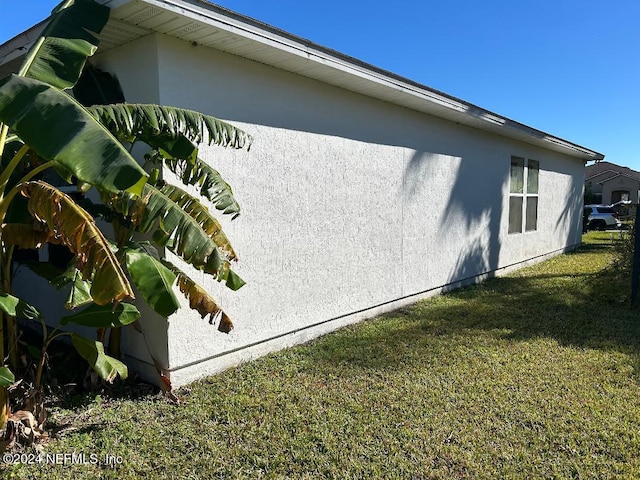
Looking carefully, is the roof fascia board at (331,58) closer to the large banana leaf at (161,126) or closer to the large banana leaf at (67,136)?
the large banana leaf at (161,126)

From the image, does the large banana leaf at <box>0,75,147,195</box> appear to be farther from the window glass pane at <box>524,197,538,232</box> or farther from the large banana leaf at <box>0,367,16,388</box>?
the window glass pane at <box>524,197,538,232</box>

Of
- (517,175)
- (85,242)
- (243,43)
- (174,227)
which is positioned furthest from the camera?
(517,175)

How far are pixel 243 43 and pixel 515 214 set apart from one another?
8975 millimetres

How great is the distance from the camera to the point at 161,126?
10.9ft

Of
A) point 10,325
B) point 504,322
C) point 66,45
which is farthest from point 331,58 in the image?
point 504,322

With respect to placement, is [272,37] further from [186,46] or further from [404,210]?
[404,210]

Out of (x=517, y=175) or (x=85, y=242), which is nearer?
(x=85, y=242)

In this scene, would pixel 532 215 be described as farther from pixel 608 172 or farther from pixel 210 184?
pixel 608 172

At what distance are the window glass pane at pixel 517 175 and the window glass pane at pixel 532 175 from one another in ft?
1.60

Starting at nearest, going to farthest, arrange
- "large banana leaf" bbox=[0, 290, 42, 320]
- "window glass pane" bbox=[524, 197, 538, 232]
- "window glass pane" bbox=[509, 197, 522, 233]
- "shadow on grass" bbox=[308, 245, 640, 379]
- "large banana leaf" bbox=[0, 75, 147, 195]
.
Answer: "large banana leaf" bbox=[0, 75, 147, 195], "large banana leaf" bbox=[0, 290, 42, 320], "shadow on grass" bbox=[308, 245, 640, 379], "window glass pane" bbox=[509, 197, 522, 233], "window glass pane" bbox=[524, 197, 538, 232]

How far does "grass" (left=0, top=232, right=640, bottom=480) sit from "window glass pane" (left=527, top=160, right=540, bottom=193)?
6.39 m

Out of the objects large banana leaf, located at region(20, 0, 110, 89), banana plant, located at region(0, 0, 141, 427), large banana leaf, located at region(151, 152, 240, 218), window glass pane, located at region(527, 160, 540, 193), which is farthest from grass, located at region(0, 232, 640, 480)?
window glass pane, located at region(527, 160, 540, 193)

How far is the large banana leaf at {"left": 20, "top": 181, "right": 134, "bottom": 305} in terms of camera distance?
8.20 ft

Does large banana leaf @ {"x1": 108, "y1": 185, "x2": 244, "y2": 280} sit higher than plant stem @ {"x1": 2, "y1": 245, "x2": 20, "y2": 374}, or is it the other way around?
large banana leaf @ {"x1": 108, "y1": 185, "x2": 244, "y2": 280}
